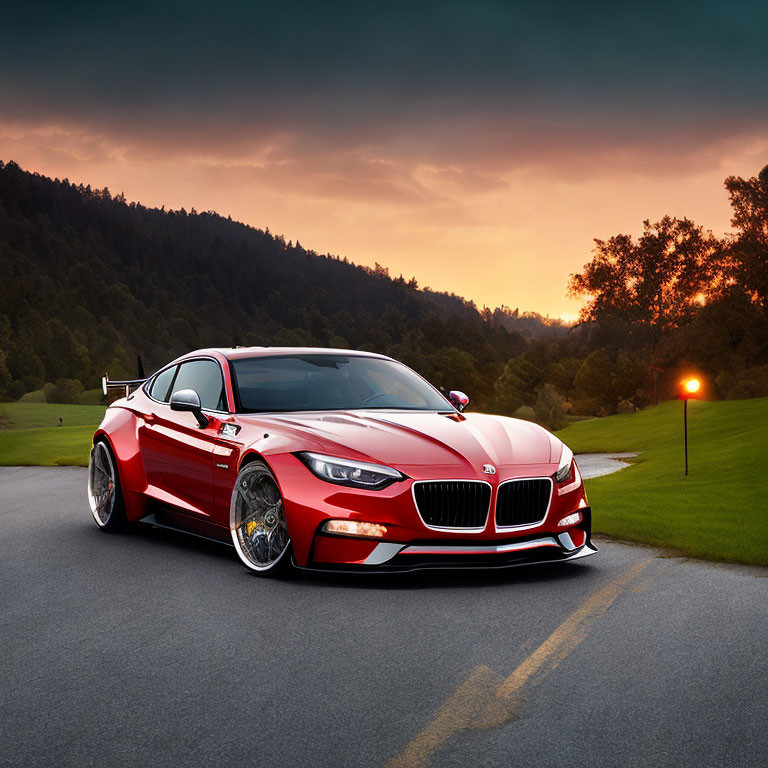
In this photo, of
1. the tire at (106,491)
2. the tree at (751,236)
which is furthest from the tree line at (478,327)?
the tire at (106,491)

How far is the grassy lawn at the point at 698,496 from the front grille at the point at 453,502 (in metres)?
2.89

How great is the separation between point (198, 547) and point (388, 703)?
4479 millimetres

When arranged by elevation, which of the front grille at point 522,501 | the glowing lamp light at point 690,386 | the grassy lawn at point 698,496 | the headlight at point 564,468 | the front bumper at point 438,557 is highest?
the glowing lamp light at point 690,386

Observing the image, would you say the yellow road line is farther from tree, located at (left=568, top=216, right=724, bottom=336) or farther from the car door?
tree, located at (left=568, top=216, right=724, bottom=336)

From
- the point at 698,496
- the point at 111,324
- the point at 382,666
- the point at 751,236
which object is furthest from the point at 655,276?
the point at 111,324

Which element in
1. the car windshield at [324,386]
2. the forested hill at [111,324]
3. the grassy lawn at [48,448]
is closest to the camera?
the car windshield at [324,386]

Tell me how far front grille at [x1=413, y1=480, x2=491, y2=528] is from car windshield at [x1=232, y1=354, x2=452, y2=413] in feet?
5.52

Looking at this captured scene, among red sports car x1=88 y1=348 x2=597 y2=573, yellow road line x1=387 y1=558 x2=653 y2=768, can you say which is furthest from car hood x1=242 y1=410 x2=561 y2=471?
yellow road line x1=387 y1=558 x2=653 y2=768

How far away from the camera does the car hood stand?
255 inches

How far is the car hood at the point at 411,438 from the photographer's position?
21.2 ft

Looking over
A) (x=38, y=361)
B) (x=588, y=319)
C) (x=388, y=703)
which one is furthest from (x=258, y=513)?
(x=38, y=361)

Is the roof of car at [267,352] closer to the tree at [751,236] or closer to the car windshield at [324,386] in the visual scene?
the car windshield at [324,386]

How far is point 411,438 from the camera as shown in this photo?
6723 millimetres

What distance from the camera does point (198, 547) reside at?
8.25 meters
